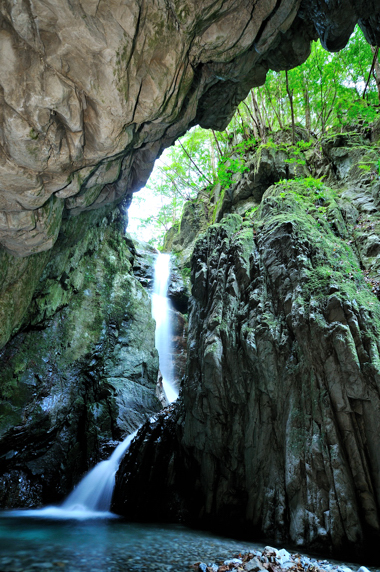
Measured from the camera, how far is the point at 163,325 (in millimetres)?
18688

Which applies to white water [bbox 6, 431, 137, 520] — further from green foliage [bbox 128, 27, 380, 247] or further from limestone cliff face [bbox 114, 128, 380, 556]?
green foliage [bbox 128, 27, 380, 247]

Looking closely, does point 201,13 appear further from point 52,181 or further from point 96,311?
point 96,311

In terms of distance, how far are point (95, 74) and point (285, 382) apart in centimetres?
626

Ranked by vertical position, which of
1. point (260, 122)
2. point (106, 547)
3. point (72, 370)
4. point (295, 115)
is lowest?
point (106, 547)

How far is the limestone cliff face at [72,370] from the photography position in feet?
33.8

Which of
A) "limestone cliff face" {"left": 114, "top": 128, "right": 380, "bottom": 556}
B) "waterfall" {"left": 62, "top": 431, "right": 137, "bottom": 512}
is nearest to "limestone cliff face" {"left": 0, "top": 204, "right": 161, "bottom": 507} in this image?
"waterfall" {"left": 62, "top": 431, "right": 137, "bottom": 512}

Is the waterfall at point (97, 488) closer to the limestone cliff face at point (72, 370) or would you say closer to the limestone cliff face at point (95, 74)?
the limestone cliff face at point (72, 370)

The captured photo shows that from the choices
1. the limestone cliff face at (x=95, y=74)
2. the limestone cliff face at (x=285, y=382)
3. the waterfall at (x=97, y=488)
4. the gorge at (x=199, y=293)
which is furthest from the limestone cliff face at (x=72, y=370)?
the limestone cliff face at (x=95, y=74)

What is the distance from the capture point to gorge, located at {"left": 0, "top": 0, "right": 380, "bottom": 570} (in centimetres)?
411

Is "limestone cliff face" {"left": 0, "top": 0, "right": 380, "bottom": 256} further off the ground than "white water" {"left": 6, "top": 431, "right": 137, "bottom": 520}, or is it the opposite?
"limestone cliff face" {"left": 0, "top": 0, "right": 380, "bottom": 256}

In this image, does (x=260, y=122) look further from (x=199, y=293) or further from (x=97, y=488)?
(x=97, y=488)

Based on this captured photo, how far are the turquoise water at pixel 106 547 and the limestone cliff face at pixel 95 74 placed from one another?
469 cm

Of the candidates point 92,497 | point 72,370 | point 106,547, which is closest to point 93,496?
point 92,497

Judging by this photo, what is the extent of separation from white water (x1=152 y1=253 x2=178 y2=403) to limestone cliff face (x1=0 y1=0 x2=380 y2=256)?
39.9 ft
